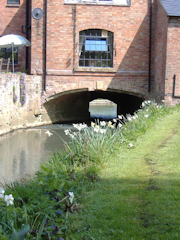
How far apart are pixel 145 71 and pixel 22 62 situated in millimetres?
6537

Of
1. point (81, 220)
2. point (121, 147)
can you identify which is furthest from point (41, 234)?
point (121, 147)

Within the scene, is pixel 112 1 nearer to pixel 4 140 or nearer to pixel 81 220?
pixel 4 140

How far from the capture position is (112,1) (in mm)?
14422

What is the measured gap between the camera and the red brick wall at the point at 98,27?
14273mm

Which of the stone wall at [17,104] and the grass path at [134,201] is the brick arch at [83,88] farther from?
the grass path at [134,201]

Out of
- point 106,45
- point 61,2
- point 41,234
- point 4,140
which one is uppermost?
point 61,2

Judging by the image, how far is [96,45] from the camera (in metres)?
14.6

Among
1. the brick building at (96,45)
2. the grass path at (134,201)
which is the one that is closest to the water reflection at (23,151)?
the grass path at (134,201)

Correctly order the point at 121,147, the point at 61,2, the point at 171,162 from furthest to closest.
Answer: the point at 61,2
the point at 121,147
the point at 171,162

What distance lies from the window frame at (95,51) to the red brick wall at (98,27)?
0.25 meters

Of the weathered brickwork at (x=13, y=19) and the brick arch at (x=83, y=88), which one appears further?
the weathered brickwork at (x=13, y=19)

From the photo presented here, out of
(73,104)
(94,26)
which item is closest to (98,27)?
(94,26)

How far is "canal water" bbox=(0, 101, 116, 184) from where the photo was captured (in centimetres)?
748

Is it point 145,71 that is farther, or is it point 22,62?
point 22,62
